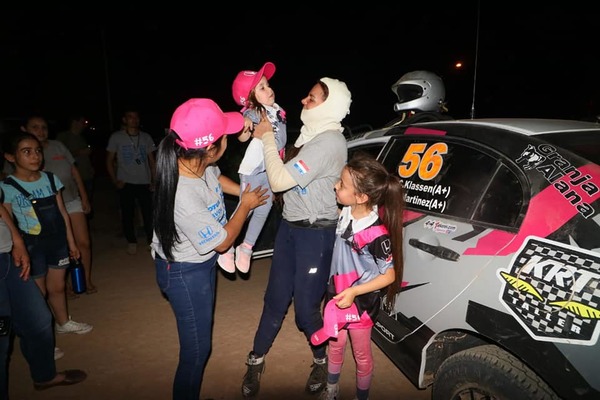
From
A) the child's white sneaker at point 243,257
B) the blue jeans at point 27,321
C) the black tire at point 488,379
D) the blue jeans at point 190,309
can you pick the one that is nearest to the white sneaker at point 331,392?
the black tire at point 488,379

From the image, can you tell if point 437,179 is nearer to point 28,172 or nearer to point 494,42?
point 28,172

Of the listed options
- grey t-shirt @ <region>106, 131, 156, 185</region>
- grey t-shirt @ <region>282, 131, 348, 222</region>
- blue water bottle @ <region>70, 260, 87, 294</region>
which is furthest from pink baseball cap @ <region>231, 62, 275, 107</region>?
grey t-shirt @ <region>106, 131, 156, 185</region>

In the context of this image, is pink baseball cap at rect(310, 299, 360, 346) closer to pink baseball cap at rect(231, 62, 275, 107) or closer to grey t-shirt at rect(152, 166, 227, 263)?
grey t-shirt at rect(152, 166, 227, 263)

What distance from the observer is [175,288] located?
7.25ft

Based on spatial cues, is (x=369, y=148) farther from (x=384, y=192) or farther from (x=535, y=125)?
(x=535, y=125)

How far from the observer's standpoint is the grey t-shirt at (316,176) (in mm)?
2414

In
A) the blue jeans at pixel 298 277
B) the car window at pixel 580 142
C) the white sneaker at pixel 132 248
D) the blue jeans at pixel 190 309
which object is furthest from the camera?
the white sneaker at pixel 132 248

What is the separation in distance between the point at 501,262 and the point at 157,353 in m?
2.87

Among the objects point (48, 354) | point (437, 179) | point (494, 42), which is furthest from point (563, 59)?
point (48, 354)

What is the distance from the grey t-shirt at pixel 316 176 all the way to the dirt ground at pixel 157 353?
54.3 inches

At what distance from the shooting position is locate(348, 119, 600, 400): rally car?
5.58ft

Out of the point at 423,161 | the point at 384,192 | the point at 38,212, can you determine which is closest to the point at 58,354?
the point at 38,212

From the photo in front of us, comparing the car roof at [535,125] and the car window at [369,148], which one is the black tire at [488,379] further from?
the car window at [369,148]

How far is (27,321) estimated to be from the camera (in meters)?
2.78
